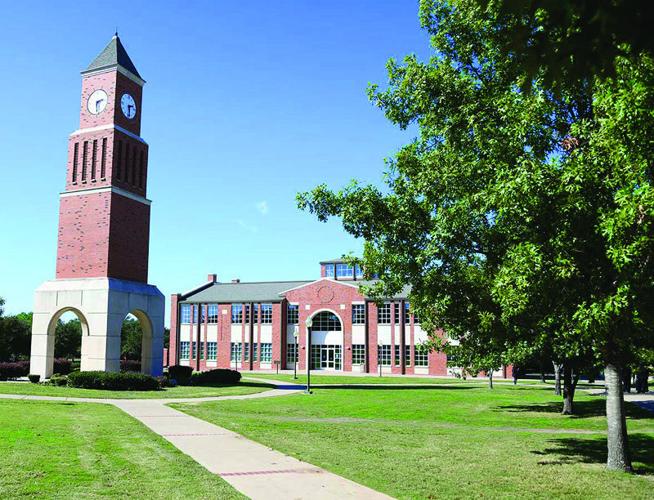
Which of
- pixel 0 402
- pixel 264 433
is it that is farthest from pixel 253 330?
pixel 264 433

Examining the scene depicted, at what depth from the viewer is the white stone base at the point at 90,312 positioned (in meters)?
33.6

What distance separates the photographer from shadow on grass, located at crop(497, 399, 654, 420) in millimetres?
22250

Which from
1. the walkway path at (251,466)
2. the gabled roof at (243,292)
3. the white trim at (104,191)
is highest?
the white trim at (104,191)

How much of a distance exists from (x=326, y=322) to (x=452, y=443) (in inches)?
1991

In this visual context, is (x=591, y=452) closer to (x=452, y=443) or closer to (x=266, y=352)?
(x=452, y=443)

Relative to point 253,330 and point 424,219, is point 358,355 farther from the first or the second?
point 424,219

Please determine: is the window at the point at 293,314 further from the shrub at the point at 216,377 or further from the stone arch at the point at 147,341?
the stone arch at the point at 147,341

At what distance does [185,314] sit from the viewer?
232ft

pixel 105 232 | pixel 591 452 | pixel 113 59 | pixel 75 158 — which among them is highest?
pixel 113 59

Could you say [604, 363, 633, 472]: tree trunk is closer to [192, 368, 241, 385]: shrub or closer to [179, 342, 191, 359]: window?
[192, 368, 241, 385]: shrub

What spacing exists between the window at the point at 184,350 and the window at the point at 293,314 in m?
13.0

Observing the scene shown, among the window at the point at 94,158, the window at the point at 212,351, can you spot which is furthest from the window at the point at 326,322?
the window at the point at 94,158

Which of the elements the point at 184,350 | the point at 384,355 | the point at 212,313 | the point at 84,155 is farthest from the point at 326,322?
the point at 84,155

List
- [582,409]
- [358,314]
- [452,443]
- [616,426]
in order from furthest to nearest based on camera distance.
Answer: [358,314] < [582,409] < [452,443] < [616,426]
